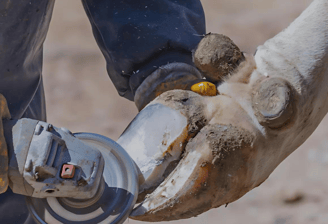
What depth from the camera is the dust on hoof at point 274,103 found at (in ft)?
2.86

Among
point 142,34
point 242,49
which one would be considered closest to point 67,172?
point 142,34

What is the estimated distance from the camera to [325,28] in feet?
3.02

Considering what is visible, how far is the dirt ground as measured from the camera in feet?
6.91

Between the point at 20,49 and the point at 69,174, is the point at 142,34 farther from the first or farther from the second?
the point at 69,174

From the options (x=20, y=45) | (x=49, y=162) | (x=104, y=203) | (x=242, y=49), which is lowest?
(x=242, y=49)

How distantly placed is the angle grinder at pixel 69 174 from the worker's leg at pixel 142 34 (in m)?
0.33

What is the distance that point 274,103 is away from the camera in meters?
0.88

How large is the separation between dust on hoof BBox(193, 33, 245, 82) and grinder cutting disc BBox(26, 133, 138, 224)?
9.1 inches

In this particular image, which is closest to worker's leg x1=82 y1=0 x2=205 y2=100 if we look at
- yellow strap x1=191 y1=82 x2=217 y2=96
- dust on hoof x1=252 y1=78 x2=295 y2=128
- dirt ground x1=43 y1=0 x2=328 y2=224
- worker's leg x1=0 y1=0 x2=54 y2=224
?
worker's leg x1=0 y1=0 x2=54 y2=224

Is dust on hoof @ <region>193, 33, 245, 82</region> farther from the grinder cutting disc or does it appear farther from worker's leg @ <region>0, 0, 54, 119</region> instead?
worker's leg @ <region>0, 0, 54, 119</region>

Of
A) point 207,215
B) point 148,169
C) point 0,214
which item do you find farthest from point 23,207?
point 207,215

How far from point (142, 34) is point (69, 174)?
51 centimetres

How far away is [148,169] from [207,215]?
128 centimetres

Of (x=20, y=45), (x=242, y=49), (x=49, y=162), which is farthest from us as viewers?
(x=242, y=49)
